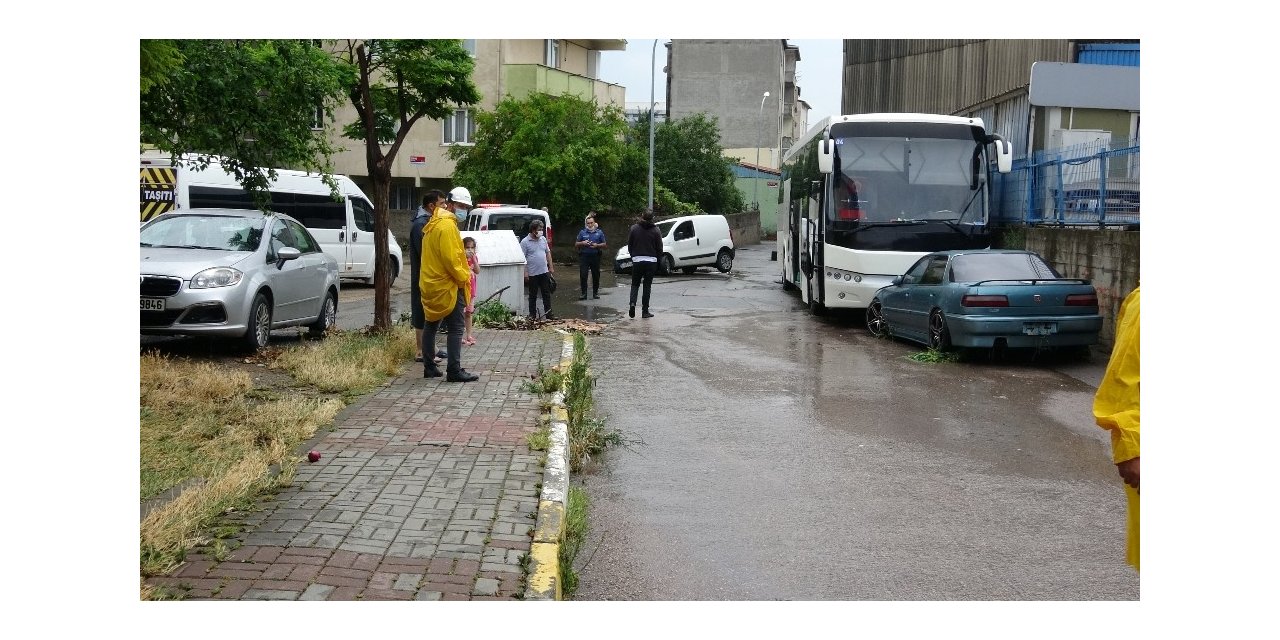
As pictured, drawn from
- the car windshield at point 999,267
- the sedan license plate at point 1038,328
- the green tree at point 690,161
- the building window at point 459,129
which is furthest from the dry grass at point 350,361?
the green tree at point 690,161

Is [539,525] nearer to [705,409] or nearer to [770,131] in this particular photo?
[705,409]

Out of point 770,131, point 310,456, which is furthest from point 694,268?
point 770,131

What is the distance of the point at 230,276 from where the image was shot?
1247 cm

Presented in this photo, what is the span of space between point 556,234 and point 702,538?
33.7m

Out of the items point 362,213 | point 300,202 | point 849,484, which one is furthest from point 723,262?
point 849,484

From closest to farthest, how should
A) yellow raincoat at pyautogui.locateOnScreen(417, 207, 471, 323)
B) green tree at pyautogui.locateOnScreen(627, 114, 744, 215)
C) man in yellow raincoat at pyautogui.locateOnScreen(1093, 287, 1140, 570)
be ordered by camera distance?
man in yellow raincoat at pyautogui.locateOnScreen(1093, 287, 1140, 570) < yellow raincoat at pyautogui.locateOnScreen(417, 207, 471, 323) < green tree at pyautogui.locateOnScreen(627, 114, 744, 215)

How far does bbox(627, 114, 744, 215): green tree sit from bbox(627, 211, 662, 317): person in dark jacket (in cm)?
2741

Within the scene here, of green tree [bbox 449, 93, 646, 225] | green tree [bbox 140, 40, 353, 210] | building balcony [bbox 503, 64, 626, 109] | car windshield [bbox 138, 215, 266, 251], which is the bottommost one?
car windshield [bbox 138, 215, 266, 251]

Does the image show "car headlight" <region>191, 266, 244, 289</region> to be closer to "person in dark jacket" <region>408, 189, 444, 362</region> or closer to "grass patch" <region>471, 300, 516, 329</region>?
"person in dark jacket" <region>408, 189, 444, 362</region>

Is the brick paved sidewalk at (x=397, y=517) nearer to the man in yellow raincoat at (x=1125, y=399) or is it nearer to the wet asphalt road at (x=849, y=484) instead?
the wet asphalt road at (x=849, y=484)

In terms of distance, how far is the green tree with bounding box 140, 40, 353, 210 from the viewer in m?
11.2

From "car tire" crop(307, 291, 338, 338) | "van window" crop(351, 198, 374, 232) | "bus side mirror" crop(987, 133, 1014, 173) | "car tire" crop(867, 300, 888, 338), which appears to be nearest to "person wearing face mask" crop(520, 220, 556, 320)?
"car tire" crop(307, 291, 338, 338)

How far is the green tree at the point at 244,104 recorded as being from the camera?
36.6 ft

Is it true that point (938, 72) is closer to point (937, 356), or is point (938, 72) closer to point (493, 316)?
point (493, 316)
